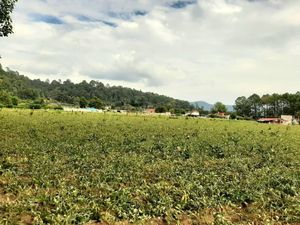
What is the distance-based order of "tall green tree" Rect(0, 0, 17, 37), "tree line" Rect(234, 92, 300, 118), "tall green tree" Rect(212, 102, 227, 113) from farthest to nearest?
"tall green tree" Rect(212, 102, 227, 113) → "tree line" Rect(234, 92, 300, 118) → "tall green tree" Rect(0, 0, 17, 37)

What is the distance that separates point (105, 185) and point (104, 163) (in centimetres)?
293

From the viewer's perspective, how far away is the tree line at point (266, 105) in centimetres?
13475

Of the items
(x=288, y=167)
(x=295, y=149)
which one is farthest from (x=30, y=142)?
(x=295, y=149)

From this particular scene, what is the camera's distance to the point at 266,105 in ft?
483

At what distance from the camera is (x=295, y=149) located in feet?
65.7

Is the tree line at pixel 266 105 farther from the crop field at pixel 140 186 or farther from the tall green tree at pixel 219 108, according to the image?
the crop field at pixel 140 186

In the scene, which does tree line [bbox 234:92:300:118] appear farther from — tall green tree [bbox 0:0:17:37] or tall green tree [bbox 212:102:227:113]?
tall green tree [bbox 0:0:17:37]

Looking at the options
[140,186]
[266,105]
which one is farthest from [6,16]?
[266,105]

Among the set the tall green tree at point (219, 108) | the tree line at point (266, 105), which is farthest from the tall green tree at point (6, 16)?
the tall green tree at point (219, 108)

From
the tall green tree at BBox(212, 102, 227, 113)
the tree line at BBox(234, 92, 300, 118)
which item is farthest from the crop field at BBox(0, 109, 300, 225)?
the tall green tree at BBox(212, 102, 227, 113)

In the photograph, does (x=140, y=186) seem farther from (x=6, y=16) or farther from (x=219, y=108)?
(x=219, y=108)

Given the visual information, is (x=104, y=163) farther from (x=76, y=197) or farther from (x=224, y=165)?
(x=224, y=165)

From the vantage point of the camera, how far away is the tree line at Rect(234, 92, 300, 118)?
442ft

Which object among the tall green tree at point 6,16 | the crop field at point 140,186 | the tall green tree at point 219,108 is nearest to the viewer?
the crop field at point 140,186
